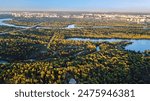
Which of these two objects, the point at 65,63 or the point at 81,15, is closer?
the point at 65,63

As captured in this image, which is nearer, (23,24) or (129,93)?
(129,93)

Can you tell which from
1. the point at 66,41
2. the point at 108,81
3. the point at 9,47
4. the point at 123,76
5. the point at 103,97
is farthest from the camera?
the point at 66,41

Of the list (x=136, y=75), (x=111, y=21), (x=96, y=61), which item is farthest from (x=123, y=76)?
(x=111, y=21)

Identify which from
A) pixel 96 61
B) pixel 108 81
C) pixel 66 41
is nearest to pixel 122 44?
pixel 66 41

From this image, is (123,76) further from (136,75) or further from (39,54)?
(39,54)

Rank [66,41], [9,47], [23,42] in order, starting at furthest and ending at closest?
[66,41]
[23,42]
[9,47]

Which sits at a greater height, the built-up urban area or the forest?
the built-up urban area

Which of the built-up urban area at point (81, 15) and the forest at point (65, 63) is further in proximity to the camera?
the built-up urban area at point (81, 15)

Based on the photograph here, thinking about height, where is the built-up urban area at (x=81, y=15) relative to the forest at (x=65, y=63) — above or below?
above

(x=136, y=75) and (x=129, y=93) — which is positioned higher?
(x=129, y=93)

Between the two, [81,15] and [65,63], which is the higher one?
[81,15]

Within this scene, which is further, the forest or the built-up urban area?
the built-up urban area
